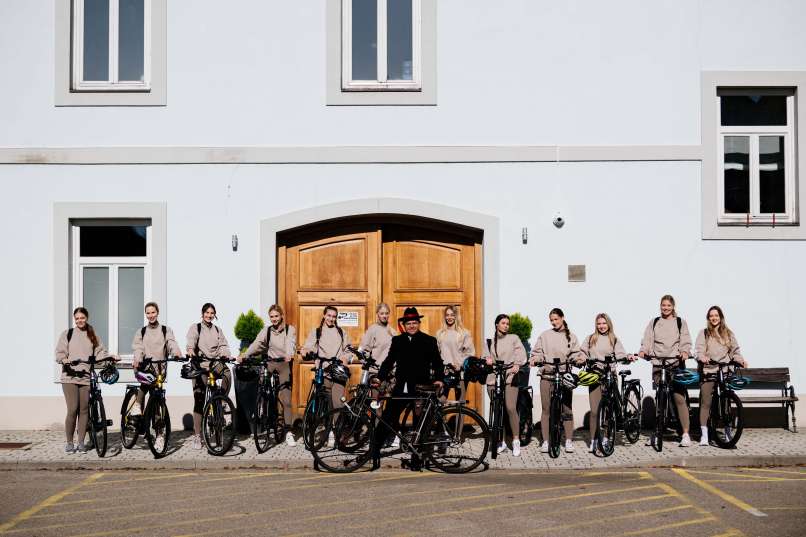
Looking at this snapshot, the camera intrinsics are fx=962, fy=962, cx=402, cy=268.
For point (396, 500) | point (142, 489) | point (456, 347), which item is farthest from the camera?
point (456, 347)

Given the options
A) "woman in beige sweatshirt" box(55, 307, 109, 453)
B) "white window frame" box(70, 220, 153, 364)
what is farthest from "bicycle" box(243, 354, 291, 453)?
"white window frame" box(70, 220, 153, 364)

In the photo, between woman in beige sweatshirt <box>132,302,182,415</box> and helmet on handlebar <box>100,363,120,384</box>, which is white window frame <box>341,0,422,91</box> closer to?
woman in beige sweatshirt <box>132,302,182,415</box>

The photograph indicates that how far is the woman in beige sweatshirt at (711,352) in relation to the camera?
11617mm

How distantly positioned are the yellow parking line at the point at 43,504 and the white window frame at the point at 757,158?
28.7ft

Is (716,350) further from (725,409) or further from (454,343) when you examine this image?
(454,343)

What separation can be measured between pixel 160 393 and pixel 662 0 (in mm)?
8394

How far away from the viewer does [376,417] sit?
1020 cm

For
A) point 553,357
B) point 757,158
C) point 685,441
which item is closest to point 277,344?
point 553,357

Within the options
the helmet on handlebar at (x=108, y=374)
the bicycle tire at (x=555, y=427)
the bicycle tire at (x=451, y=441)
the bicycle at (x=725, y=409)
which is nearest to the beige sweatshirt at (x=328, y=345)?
the bicycle tire at (x=451, y=441)

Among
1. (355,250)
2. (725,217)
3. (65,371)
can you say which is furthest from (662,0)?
(65,371)

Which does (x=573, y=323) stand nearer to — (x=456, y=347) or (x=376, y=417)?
(x=456, y=347)

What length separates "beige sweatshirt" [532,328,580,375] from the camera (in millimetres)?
11516

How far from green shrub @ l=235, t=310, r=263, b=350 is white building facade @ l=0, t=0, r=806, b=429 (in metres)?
0.36

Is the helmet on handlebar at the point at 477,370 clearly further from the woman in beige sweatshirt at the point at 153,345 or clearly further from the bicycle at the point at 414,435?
the woman in beige sweatshirt at the point at 153,345
